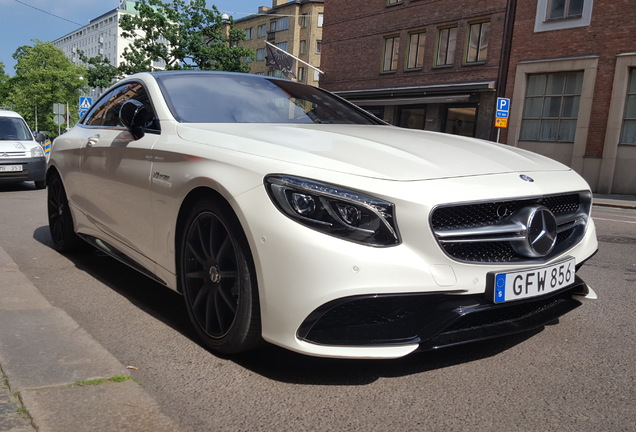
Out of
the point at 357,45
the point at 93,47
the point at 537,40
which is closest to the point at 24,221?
the point at 537,40

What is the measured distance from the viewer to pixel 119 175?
3.71 metres

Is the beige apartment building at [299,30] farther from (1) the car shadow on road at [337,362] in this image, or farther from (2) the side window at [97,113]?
(1) the car shadow on road at [337,362]

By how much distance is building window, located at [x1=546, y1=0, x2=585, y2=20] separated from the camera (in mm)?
19172

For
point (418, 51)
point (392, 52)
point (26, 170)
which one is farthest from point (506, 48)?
point (26, 170)

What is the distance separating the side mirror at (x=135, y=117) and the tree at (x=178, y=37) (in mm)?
39499

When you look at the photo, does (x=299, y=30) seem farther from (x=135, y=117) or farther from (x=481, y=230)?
(x=481, y=230)

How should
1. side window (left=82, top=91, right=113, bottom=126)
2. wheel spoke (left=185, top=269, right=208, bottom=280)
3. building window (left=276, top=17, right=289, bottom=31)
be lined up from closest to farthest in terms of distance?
wheel spoke (left=185, top=269, right=208, bottom=280) → side window (left=82, top=91, right=113, bottom=126) → building window (left=276, top=17, right=289, bottom=31)

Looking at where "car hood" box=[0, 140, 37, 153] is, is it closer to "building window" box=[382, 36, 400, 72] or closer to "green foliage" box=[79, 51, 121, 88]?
"building window" box=[382, 36, 400, 72]

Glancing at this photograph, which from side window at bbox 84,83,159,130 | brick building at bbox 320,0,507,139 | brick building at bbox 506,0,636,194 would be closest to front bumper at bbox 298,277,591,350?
side window at bbox 84,83,159,130

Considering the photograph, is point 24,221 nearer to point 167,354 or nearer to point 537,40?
point 167,354

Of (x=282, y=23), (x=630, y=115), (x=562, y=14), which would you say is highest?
(x=282, y=23)

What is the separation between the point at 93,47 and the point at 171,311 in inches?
5634

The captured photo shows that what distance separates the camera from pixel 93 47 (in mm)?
131125

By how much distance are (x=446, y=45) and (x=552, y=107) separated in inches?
225
